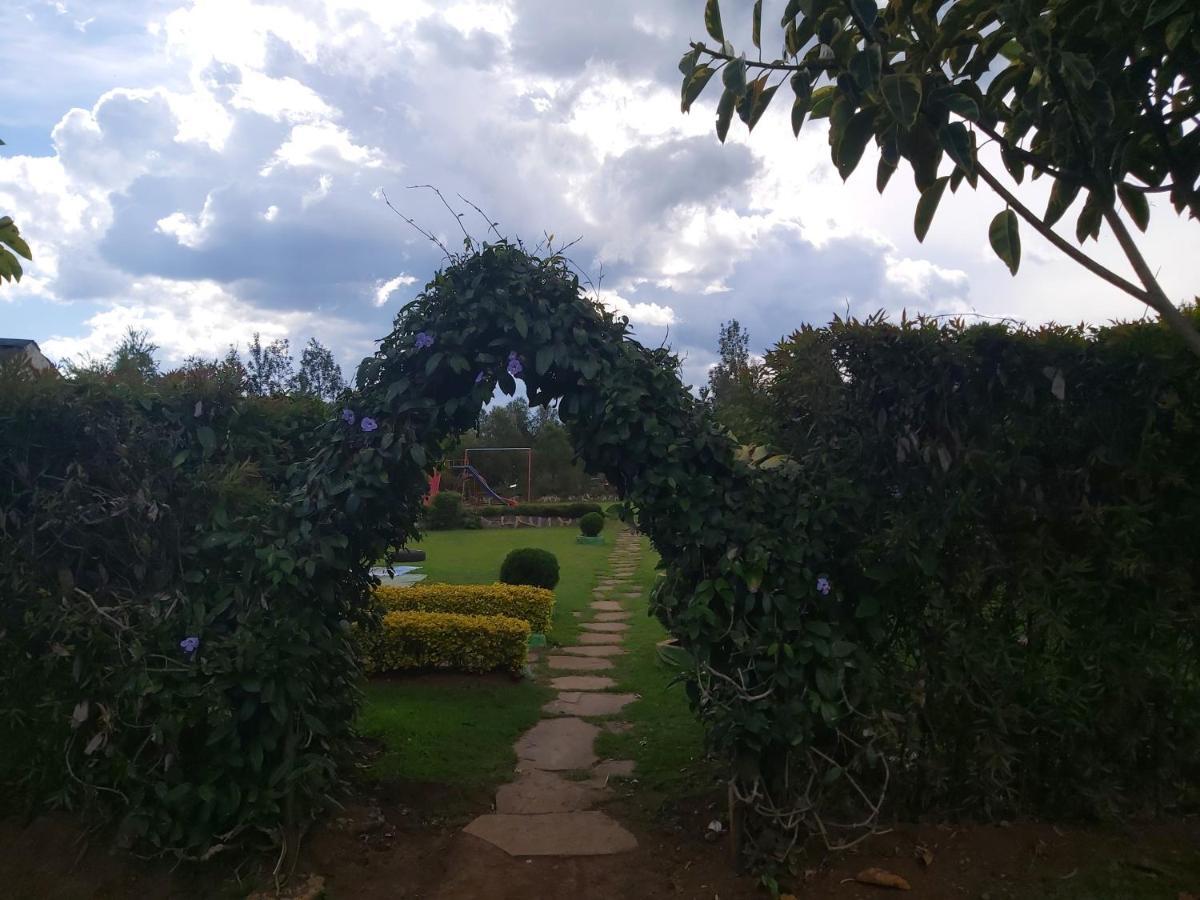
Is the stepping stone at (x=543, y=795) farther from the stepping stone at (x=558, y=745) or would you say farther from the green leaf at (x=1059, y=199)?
the green leaf at (x=1059, y=199)

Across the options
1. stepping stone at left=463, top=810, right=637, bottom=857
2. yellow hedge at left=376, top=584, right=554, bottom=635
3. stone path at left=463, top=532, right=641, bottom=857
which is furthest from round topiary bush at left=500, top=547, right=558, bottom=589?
stepping stone at left=463, top=810, right=637, bottom=857

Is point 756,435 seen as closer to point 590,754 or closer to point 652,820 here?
point 652,820

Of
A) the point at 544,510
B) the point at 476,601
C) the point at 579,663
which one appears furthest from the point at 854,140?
the point at 544,510

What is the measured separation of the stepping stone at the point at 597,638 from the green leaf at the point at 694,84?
722 cm

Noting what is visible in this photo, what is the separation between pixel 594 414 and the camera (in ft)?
13.4

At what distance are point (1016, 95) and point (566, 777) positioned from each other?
441 centimetres

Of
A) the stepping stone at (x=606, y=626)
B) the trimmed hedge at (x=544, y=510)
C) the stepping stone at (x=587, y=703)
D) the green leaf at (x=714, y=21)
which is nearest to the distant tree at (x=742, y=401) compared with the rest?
the green leaf at (x=714, y=21)

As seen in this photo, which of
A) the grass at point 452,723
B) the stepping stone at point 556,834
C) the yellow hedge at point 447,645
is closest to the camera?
the stepping stone at point 556,834

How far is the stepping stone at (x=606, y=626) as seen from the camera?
11.1 meters

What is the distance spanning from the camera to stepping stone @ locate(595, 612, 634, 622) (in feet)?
39.0

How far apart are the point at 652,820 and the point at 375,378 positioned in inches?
106

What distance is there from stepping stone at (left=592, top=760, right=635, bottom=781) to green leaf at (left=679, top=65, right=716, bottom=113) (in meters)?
3.85

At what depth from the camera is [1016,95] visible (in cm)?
392

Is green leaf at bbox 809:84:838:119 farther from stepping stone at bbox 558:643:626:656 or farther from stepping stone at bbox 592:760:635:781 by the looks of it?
stepping stone at bbox 558:643:626:656
